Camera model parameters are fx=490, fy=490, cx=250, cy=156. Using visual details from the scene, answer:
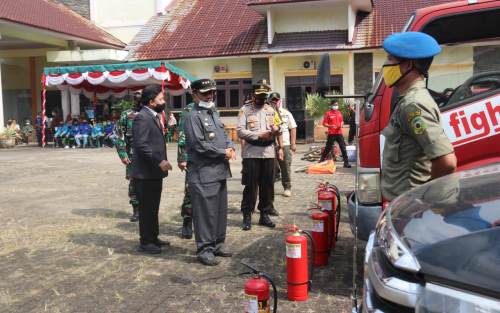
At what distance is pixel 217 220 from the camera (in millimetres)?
5086

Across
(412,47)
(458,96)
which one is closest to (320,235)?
(458,96)

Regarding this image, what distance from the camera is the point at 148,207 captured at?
5.39 meters

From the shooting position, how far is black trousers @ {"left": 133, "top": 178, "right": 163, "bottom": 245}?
17.6 ft

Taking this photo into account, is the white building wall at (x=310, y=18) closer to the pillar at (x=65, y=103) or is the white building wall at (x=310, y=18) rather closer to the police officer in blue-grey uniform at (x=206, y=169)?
the pillar at (x=65, y=103)

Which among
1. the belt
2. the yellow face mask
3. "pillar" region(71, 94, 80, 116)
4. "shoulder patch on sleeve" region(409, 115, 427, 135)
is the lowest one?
the belt

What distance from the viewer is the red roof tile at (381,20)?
20656 millimetres

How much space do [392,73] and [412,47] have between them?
0.22 meters

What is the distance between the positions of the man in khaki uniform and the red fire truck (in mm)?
1845

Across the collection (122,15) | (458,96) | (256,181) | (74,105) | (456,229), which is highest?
(122,15)

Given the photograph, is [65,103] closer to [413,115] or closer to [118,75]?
[118,75]

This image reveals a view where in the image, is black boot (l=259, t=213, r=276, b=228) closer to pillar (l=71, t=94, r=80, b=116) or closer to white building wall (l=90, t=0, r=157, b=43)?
pillar (l=71, t=94, r=80, b=116)

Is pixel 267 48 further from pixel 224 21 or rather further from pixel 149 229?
pixel 149 229

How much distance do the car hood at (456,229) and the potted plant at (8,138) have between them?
22.1m

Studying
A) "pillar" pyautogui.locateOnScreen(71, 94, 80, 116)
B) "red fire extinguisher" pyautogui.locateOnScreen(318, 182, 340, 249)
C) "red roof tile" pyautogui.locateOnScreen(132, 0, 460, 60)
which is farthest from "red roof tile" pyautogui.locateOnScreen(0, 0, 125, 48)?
"red fire extinguisher" pyautogui.locateOnScreen(318, 182, 340, 249)
